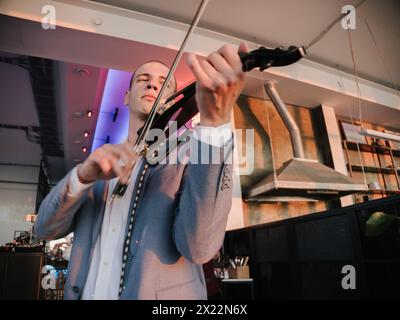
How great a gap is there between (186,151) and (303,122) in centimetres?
357

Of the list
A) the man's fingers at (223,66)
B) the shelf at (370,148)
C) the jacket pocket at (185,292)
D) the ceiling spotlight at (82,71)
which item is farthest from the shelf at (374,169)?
the man's fingers at (223,66)

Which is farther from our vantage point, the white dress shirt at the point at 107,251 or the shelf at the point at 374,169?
the shelf at the point at 374,169

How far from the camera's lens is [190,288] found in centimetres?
58

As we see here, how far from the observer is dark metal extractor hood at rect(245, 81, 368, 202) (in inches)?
107

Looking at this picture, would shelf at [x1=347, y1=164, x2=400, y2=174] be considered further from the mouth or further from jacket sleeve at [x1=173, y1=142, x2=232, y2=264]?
jacket sleeve at [x1=173, y1=142, x2=232, y2=264]

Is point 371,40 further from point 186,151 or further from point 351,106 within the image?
point 186,151

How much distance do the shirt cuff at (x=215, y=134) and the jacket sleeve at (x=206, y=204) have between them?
0.01 meters

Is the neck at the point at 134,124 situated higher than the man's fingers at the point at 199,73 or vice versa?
the neck at the point at 134,124

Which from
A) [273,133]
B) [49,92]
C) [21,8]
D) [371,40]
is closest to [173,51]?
[21,8]

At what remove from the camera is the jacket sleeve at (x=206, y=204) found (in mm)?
486

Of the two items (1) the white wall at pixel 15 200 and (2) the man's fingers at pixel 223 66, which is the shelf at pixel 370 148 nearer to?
(2) the man's fingers at pixel 223 66

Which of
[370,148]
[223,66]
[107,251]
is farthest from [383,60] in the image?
[107,251]

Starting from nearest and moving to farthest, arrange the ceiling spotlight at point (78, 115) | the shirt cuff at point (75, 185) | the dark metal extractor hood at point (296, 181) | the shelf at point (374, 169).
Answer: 1. the shirt cuff at point (75, 185)
2. the dark metal extractor hood at point (296, 181)
3. the ceiling spotlight at point (78, 115)
4. the shelf at point (374, 169)

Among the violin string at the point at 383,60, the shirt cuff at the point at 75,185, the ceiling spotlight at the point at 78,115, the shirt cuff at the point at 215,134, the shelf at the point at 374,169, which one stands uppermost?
the violin string at the point at 383,60
